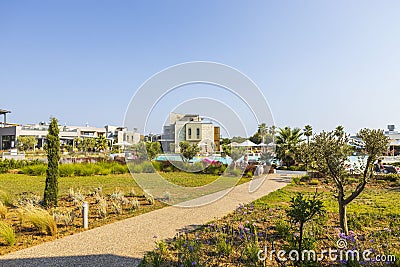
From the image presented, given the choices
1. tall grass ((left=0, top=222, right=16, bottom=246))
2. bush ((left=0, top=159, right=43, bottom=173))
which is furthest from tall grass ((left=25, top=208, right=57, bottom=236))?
bush ((left=0, top=159, right=43, bottom=173))

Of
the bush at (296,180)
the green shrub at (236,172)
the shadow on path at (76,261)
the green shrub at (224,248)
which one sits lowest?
the shadow on path at (76,261)

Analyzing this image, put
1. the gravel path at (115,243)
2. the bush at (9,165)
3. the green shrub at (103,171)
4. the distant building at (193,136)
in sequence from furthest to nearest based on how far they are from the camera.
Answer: the distant building at (193,136) → the bush at (9,165) → the green shrub at (103,171) → the gravel path at (115,243)

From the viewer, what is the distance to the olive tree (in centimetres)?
435

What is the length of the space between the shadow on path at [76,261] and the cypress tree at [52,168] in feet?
11.6

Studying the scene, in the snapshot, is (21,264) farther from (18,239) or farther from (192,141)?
(192,141)

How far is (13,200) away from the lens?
8289mm

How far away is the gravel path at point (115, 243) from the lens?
4.15 m

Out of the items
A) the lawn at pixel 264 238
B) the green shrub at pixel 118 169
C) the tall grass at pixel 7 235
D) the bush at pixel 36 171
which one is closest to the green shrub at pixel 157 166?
Result: the green shrub at pixel 118 169

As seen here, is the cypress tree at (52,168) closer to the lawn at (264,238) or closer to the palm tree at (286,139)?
the lawn at (264,238)

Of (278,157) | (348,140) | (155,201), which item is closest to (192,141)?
(278,157)

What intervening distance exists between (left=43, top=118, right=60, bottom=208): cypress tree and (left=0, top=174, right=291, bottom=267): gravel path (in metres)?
2.49

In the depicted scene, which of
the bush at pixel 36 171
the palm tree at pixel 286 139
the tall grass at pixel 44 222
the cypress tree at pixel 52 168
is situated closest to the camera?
the tall grass at pixel 44 222

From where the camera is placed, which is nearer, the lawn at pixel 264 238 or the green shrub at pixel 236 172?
the lawn at pixel 264 238

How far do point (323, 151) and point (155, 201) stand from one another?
18.4 feet
